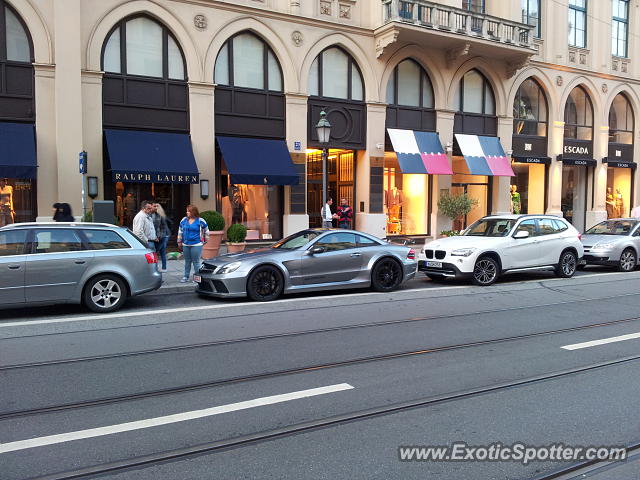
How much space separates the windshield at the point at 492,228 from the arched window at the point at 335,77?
26.5 feet

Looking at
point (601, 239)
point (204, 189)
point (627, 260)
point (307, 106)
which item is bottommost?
point (627, 260)

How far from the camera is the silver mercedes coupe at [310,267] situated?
10.7 meters

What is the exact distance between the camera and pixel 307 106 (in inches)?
765

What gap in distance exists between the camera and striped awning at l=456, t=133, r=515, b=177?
886 inches

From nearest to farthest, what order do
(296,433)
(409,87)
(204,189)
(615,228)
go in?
1. (296,433)
2. (615,228)
3. (204,189)
4. (409,87)

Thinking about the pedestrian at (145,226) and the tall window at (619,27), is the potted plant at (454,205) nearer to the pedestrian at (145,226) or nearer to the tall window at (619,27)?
the pedestrian at (145,226)

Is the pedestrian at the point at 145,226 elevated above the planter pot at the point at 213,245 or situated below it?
above

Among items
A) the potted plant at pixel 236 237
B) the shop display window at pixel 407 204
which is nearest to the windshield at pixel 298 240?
the potted plant at pixel 236 237

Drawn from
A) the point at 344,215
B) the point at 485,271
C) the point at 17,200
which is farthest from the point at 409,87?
the point at 17,200

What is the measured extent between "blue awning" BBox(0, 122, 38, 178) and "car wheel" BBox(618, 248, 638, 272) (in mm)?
16201

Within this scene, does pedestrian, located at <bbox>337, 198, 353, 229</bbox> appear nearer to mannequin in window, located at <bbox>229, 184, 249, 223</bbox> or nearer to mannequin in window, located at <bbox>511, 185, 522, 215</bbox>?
mannequin in window, located at <bbox>229, 184, 249, 223</bbox>

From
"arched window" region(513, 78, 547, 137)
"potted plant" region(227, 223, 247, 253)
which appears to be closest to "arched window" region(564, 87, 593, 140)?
"arched window" region(513, 78, 547, 137)

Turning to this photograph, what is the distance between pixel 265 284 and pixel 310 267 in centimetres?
100

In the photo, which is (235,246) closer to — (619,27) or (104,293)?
(104,293)
